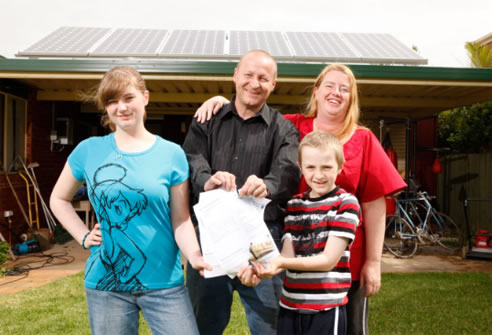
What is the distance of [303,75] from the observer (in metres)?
6.38

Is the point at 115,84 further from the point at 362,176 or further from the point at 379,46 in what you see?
the point at 379,46

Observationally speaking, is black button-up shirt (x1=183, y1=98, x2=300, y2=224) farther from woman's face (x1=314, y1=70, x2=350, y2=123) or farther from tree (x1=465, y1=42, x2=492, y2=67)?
tree (x1=465, y1=42, x2=492, y2=67)

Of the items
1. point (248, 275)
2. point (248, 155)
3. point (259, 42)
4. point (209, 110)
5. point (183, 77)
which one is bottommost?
A: point (248, 275)

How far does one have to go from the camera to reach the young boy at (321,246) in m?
1.70

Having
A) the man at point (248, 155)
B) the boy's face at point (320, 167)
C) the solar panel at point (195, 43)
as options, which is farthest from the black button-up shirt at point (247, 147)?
the solar panel at point (195, 43)

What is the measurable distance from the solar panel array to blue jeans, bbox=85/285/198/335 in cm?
626

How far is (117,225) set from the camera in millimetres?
1704

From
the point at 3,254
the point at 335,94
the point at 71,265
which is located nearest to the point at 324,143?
the point at 335,94

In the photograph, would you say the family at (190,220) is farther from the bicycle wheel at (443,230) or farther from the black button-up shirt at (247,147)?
the bicycle wheel at (443,230)

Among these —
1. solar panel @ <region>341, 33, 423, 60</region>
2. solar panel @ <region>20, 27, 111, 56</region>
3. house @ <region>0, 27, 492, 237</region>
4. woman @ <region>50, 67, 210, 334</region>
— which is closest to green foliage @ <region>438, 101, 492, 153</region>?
house @ <region>0, 27, 492, 237</region>

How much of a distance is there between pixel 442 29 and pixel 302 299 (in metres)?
56.2

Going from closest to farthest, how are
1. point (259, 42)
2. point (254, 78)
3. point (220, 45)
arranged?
point (254, 78) < point (220, 45) < point (259, 42)

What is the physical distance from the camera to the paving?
5660mm

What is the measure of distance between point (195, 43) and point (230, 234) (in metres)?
7.86
